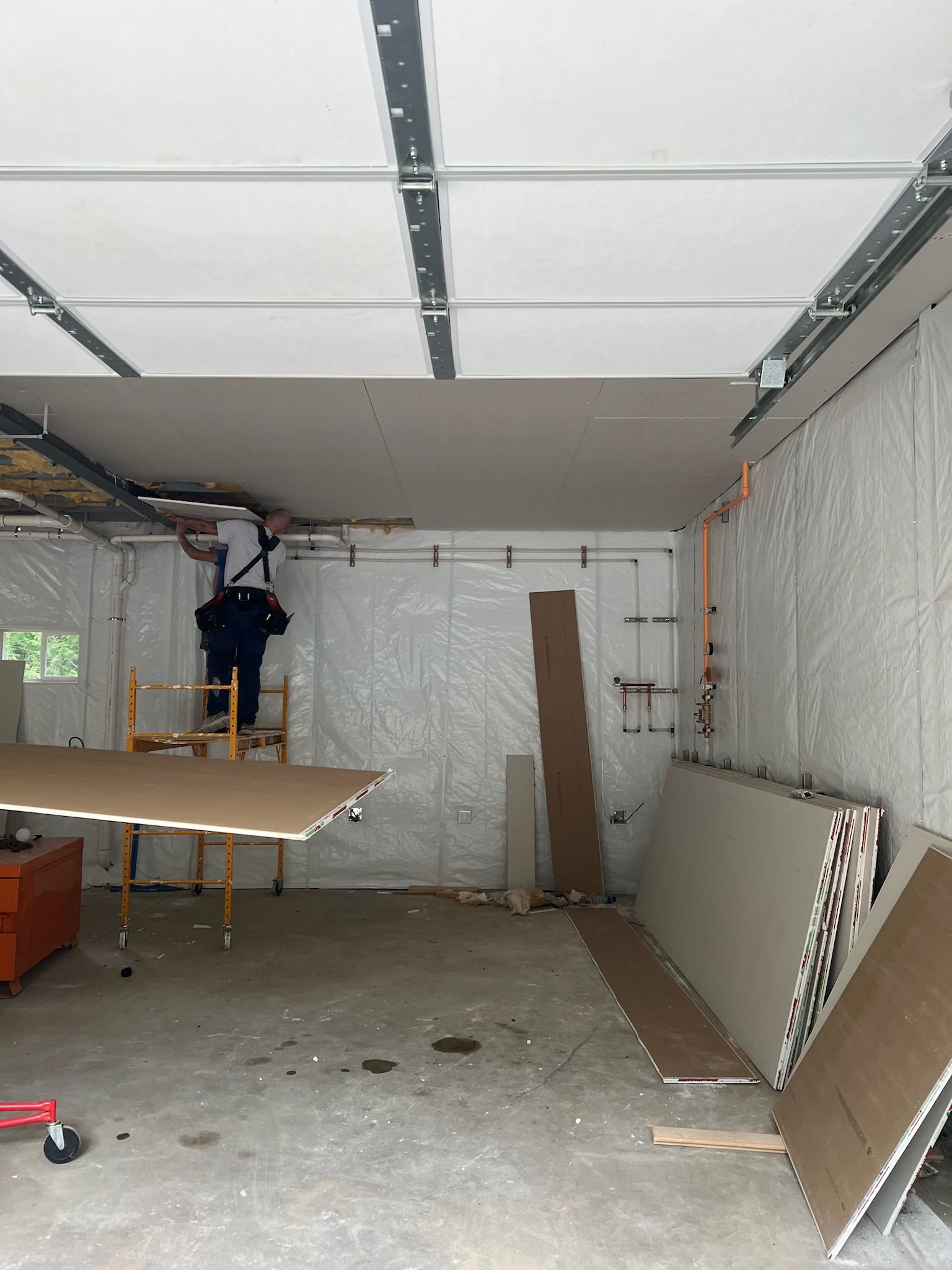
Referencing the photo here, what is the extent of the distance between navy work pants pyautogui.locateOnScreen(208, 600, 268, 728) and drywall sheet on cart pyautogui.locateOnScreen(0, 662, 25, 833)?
1473mm

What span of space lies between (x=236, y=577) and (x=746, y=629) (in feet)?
10.5

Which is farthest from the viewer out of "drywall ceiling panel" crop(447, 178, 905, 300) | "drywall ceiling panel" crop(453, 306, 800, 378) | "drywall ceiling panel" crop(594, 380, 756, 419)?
"drywall ceiling panel" crop(594, 380, 756, 419)

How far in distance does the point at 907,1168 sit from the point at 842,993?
25.8 inches

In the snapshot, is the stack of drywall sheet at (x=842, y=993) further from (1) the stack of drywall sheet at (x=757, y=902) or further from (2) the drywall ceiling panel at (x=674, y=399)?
(2) the drywall ceiling panel at (x=674, y=399)

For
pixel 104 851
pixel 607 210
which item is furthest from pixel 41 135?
pixel 104 851

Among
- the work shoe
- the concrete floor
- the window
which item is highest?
the window

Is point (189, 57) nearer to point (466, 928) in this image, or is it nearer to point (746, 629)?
point (746, 629)

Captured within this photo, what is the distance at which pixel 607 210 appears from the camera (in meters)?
1.83

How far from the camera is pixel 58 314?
235 cm

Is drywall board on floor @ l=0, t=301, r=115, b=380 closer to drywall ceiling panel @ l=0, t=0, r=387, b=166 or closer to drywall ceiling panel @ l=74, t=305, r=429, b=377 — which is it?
drywall ceiling panel @ l=74, t=305, r=429, b=377

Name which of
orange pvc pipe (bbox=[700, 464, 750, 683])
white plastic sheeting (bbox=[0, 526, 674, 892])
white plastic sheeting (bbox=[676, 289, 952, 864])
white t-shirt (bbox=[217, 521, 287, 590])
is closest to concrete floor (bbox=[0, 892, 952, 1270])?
white plastic sheeting (bbox=[676, 289, 952, 864])

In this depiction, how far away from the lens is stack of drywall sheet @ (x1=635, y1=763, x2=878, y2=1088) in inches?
121

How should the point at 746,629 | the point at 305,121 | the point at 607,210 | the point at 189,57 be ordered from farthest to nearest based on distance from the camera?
the point at 746,629
the point at 607,210
the point at 305,121
the point at 189,57

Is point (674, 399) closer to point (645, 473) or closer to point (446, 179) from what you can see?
point (645, 473)
